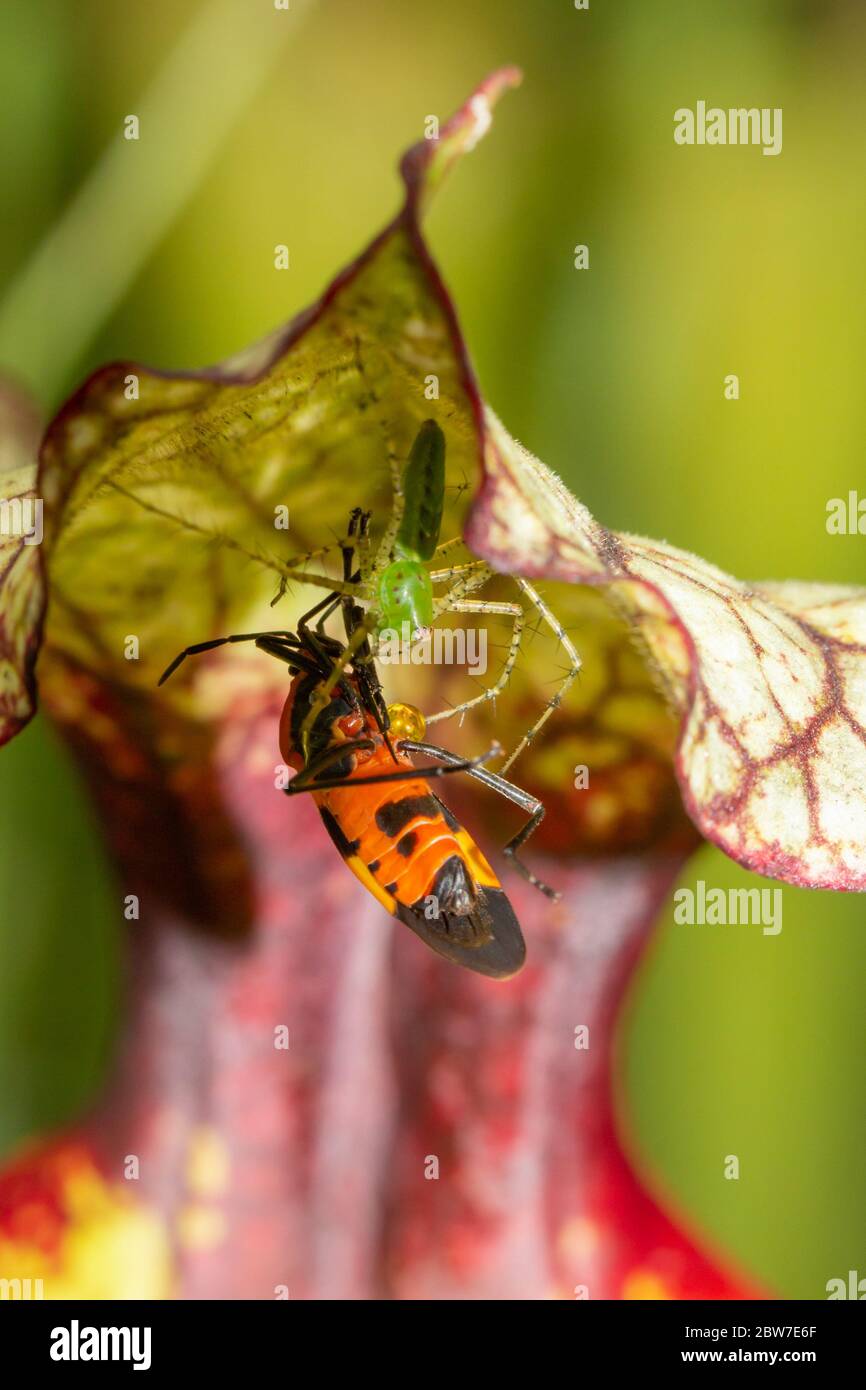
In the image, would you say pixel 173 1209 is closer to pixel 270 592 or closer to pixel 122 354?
pixel 270 592

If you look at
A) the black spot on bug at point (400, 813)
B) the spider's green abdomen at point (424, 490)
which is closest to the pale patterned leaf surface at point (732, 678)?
the spider's green abdomen at point (424, 490)

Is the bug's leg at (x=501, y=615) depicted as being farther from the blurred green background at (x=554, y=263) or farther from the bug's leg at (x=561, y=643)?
the blurred green background at (x=554, y=263)

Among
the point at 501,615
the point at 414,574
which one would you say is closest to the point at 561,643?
the point at 501,615

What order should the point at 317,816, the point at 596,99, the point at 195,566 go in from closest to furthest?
the point at 195,566
the point at 317,816
the point at 596,99

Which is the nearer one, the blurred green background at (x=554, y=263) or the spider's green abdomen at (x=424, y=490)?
the spider's green abdomen at (x=424, y=490)

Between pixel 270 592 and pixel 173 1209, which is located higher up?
pixel 270 592

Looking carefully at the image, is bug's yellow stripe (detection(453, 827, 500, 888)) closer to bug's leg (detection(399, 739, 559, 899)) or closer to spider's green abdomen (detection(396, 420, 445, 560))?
bug's leg (detection(399, 739, 559, 899))

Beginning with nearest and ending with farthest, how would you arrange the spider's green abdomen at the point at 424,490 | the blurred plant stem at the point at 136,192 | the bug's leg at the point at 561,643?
the spider's green abdomen at the point at 424,490 → the bug's leg at the point at 561,643 → the blurred plant stem at the point at 136,192

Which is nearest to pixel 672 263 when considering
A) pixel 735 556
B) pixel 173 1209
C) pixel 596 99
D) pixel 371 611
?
pixel 596 99
